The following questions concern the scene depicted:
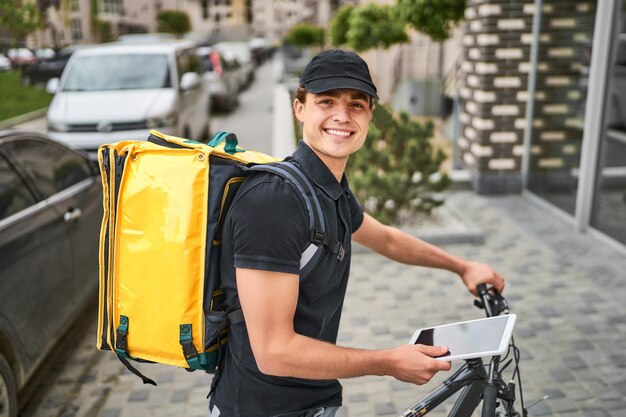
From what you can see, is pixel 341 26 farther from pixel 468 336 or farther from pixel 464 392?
pixel 468 336

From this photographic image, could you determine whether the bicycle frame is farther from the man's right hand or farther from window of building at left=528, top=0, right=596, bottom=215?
window of building at left=528, top=0, right=596, bottom=215

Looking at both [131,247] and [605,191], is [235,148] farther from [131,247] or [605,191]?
[605,191]

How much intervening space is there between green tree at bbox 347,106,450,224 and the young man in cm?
466

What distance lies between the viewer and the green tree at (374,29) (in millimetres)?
14617

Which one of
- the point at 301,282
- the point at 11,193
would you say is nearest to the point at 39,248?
the point at 11,193

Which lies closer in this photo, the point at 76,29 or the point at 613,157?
the point at 613,157

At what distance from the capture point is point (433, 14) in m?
10.0

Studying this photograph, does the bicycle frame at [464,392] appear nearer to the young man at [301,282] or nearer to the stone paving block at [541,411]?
the young man at [301,282]

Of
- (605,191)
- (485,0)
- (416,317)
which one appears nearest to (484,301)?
(416,317)

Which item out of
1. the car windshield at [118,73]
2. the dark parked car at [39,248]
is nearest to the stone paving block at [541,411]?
the dark parked car at [39,248]

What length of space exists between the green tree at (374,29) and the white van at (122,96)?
4.67m

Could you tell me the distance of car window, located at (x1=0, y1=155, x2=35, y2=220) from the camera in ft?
12.7

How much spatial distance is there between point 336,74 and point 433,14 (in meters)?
8.90

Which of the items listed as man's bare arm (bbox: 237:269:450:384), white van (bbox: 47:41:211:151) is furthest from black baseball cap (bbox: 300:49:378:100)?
white van (bbox: 47:41:211:151)
